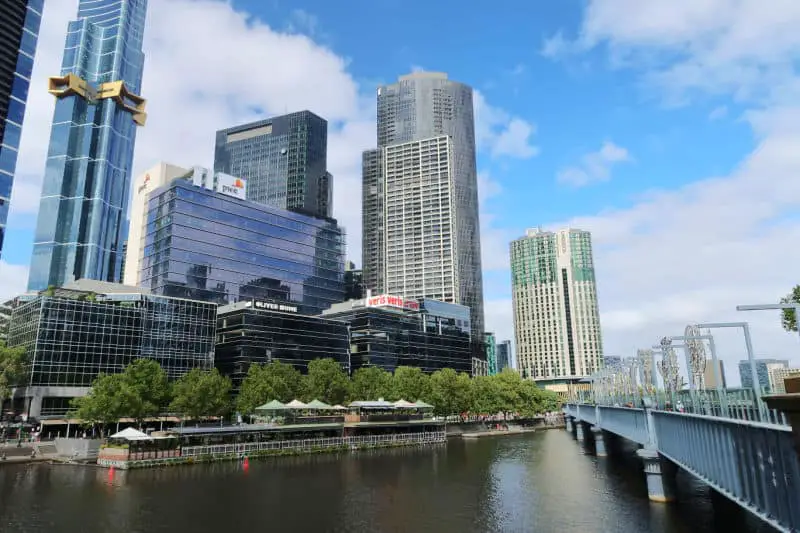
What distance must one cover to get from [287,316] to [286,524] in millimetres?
120341

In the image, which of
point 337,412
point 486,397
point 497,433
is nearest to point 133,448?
point 337,412

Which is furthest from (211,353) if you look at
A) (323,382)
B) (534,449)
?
(534,449)

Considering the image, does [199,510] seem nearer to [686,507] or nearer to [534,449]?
[686,507]

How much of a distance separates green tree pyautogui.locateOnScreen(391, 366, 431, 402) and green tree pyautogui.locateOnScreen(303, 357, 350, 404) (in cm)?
1619

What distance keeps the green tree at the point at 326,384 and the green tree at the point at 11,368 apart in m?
59.1

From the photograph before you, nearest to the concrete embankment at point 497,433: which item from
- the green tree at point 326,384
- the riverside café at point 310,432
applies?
the riverside café at point 310,432

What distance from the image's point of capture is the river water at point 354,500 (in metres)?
48.6

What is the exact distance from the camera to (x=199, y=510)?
177ft

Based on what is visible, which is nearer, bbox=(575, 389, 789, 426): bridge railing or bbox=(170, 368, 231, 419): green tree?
bbox=(575, 389, 789, 426): bridge railing

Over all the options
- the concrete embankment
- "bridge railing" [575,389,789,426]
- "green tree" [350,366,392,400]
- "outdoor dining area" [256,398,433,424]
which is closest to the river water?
"bridge railing" [575,389,789,426]

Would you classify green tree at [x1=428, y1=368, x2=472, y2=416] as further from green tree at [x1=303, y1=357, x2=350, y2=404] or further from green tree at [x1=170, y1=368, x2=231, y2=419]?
green tree at [x1=170, y1=368, x2=231, y2=419]

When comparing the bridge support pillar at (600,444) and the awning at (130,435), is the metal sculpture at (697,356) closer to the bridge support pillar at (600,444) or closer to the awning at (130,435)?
the bridge support pillar at (600,444)

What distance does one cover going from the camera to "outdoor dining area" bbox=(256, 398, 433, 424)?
110 metres

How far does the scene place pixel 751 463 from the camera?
101 ft
